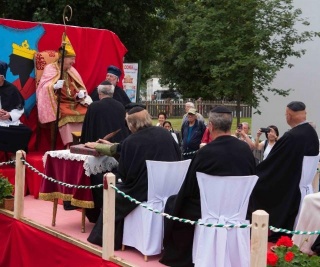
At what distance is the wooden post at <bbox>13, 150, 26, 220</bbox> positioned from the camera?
6953 millimetres

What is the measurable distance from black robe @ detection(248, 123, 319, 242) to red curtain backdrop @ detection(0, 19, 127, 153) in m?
4.11

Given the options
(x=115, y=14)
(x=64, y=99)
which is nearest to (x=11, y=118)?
(x=64, y=99)

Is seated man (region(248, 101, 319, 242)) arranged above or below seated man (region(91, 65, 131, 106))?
below

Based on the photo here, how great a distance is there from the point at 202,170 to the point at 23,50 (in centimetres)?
537

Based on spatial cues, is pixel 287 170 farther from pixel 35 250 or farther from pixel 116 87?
pixel 116 87

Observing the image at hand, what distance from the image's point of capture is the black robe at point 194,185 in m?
4.62

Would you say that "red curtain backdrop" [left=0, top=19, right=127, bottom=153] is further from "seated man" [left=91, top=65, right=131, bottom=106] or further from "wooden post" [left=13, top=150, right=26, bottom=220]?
"wooden post" [left=13, top=150, right=26, bottom=220]

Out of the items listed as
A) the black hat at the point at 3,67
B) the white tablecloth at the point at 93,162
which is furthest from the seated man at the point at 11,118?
the white tablecloth at the point at 93,162

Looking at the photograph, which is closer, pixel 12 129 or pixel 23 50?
pixel 12 129

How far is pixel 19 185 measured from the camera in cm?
695

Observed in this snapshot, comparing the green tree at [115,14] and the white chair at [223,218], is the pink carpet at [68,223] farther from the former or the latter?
the green tree at [115,14]

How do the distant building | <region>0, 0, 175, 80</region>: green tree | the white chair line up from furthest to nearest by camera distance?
the distant building
<region>0, 0, 175, 80</region>: green tree
the white chair

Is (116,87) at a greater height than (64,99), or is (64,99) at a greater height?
(116,87)

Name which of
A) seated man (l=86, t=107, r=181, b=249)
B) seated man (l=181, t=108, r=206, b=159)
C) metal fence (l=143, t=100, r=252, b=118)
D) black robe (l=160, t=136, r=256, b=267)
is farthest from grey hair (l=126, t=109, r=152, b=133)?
metal fence (l=143, t=100, r=252, b=118)
